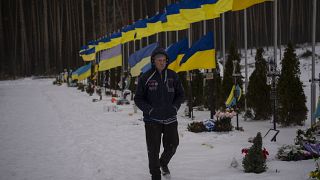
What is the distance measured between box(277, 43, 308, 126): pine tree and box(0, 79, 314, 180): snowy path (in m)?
0.43

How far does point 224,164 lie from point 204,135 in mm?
2923

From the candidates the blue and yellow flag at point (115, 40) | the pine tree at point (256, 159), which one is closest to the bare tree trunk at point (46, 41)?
the blue and yellow flag at point (115, 40)

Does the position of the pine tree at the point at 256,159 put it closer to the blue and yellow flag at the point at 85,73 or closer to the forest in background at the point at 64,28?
the blue and yellow flag at the point at 85,73

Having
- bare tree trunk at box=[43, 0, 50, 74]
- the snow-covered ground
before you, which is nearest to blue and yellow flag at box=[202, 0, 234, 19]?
the snow-covered ground

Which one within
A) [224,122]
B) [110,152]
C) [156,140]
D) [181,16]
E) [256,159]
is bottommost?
[110,152]

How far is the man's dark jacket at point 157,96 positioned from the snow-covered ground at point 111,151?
116 cm

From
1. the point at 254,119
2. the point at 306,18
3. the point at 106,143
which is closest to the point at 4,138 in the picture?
the point at 106,143

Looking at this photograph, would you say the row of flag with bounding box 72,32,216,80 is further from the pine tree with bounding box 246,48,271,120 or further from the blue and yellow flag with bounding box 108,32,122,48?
the blue and yellow flag with bounding box 108,32,122,48

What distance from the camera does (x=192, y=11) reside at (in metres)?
13.4

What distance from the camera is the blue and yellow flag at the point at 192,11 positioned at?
13.0 metres

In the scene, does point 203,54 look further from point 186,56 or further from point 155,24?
point 155,24

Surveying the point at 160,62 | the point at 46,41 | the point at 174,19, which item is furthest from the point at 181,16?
the point at 46,41

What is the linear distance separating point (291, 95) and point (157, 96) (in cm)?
613

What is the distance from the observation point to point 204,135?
9.91 m
